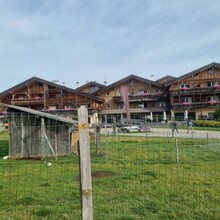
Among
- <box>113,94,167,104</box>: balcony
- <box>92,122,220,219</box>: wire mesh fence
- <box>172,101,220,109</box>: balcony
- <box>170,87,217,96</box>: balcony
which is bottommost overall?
<box>92,122,220,219</box>: wire mesh fence

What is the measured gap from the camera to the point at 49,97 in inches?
2083

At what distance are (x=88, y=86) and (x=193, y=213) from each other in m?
53.4

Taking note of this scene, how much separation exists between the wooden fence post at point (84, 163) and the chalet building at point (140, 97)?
47856 millimetres

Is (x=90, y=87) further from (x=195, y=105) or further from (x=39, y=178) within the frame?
(x=39, y=178)

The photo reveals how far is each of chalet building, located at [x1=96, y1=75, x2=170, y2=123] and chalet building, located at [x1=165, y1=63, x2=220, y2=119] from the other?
245 cm

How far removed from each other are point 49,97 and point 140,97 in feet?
50.6

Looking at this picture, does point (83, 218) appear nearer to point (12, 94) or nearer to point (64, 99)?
point (64, 99)

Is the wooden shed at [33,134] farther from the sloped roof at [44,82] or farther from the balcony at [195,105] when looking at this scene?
the balcony at [195,105]

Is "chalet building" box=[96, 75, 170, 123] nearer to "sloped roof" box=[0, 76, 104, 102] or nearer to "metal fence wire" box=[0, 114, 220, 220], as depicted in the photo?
"sloped roof" box=[0, 76, 104, 102]

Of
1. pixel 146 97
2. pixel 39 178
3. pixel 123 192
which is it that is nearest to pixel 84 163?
pixel 123 192

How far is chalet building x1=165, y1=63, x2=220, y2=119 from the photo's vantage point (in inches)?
1908

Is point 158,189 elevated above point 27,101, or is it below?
below

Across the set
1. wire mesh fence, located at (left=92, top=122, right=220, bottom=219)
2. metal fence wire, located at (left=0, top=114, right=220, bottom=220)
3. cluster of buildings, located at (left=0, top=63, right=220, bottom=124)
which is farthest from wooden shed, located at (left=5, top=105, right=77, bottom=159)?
cluster of buildings, located at (left=0, top=63, right=220, bottom=124)

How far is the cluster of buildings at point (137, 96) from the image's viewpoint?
49.0 metres
